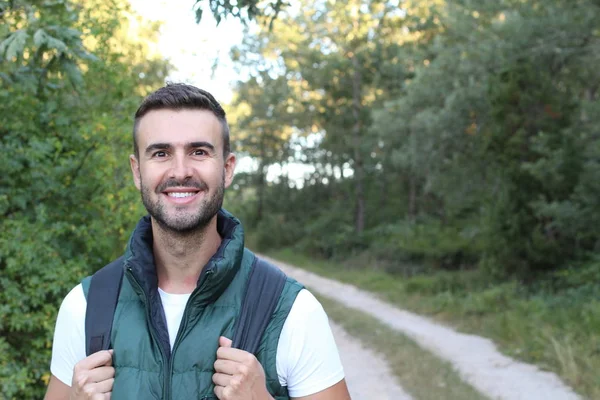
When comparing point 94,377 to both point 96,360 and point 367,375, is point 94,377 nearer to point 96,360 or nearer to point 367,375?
point 96,360

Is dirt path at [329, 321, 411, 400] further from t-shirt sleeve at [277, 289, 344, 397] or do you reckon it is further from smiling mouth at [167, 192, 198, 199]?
smiling mouth at [167, 192, 198, 199]

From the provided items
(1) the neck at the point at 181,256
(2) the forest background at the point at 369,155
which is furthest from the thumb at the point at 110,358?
(2) the forest background at the point at 369,155

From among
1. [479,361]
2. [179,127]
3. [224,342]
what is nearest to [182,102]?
[179,127]

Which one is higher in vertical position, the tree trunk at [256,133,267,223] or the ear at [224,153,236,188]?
the tree trunk at [256,133,267,223]

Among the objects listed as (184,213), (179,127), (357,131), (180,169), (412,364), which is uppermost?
(357,131)

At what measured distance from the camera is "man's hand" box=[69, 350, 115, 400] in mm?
1896

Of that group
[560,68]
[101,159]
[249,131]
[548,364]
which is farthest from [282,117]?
[101,159]

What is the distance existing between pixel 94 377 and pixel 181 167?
672 millimetres

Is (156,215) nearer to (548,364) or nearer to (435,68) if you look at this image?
(548,364)

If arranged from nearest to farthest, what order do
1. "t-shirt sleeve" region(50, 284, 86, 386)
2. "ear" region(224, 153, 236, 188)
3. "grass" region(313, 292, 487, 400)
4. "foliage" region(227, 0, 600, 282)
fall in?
"t-shirt sleeve" region(50, 284, 86, 386) → "ear" region(224, 153, 236, 188) → "grass" region(313, 292, 487, 400) → "foliage" region(227, 0, 600, 282)

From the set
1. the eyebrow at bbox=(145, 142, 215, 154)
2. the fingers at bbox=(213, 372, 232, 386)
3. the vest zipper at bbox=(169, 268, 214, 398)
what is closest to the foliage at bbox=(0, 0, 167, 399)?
the eyebrow at bbox=(145, 142, 215, 154)

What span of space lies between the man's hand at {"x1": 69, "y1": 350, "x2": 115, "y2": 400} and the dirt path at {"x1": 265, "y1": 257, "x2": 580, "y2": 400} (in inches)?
270

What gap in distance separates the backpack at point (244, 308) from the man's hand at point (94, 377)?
0.19 ft

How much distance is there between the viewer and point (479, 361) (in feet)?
32.1
